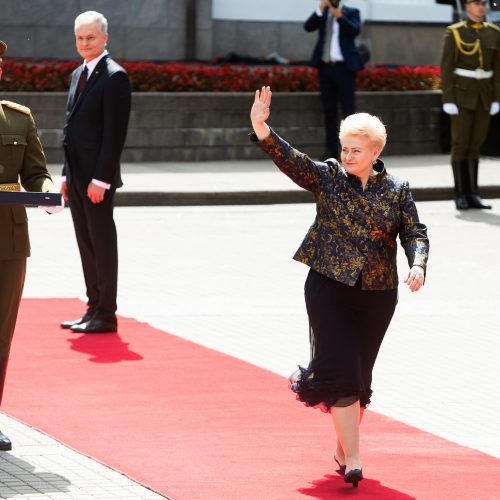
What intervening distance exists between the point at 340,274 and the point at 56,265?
6753mm

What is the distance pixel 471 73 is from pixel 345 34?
4075 mm

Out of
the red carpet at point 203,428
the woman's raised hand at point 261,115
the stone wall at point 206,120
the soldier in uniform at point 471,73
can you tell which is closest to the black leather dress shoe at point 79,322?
the red carpet at point 203,428

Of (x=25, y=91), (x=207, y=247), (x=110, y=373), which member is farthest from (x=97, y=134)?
(x=25, y=91)

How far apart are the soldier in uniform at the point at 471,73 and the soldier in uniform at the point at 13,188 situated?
9901 millimetres

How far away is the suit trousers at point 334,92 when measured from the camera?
20.5 meters

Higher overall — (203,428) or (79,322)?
(203,428)

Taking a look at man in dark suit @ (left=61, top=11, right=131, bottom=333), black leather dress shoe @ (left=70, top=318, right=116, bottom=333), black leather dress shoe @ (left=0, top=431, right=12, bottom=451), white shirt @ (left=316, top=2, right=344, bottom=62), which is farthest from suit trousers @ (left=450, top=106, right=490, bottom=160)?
black leather dress shoe @ (left=0, top=431, right=12, bottom=451)

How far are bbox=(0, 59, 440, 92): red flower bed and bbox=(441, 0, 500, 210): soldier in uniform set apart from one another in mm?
5387

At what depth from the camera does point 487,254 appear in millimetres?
13930

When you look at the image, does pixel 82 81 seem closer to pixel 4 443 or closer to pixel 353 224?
pixel 4 443

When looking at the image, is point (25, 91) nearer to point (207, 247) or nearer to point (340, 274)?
point (207, 247)

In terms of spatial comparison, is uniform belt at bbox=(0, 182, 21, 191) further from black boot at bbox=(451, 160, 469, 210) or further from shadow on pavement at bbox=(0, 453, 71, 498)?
black boot at bbox=(451, 160, 469, 210)

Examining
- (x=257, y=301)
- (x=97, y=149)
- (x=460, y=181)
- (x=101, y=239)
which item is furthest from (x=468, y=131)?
(x=97, y=149)

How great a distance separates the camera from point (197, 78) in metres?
21.4
